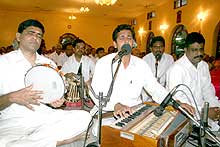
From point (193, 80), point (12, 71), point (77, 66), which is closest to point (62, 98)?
point (12, 71)

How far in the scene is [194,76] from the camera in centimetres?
312

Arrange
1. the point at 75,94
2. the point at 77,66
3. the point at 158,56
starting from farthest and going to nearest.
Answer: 1. the point at 77,66
2. the point at 158,56
3. the point at 75,94

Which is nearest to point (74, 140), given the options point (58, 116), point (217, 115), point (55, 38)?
point (58, 116)

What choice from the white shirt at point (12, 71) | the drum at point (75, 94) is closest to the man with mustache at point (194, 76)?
the white shirt at point (12, 71)

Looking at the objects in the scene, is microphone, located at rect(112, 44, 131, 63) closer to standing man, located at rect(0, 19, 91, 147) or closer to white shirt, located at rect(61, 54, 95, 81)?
standing man, located at rect(0, 19, 91, 147)

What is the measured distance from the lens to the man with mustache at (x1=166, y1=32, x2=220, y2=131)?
297 centimetres

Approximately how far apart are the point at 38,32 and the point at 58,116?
804 millimetres

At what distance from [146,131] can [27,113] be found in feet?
3.85

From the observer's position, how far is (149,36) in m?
13.9

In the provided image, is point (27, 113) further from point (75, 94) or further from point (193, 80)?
point (75, 94)

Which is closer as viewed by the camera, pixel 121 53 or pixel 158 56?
pixel 121 53

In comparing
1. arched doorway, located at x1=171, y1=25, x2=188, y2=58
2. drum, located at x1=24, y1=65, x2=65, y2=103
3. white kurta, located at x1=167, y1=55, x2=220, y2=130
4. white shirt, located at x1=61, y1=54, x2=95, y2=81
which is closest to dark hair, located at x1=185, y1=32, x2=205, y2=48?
white kurta, located at x1=167, y1=55, x2=220, y2=130

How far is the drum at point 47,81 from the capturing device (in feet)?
6.63

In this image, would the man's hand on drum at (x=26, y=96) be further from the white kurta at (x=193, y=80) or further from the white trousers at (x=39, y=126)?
the white kurta at (x=193, y=80)
